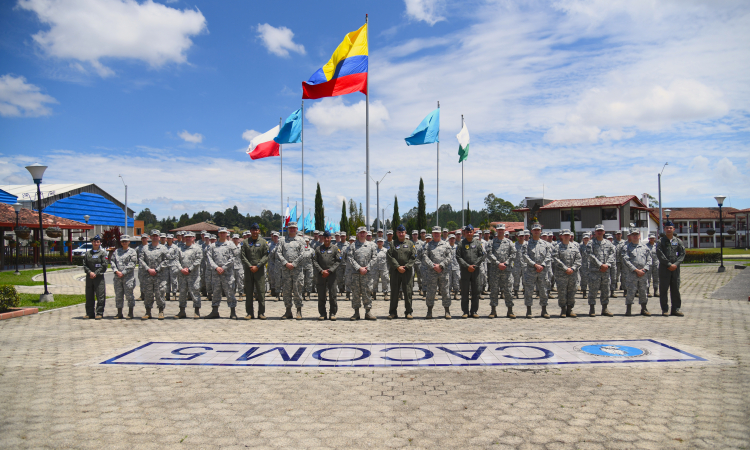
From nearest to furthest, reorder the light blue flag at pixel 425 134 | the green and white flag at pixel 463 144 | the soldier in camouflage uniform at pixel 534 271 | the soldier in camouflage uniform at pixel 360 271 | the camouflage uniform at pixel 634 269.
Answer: the soldier in camouflage uniform at pixel 360 271 < the camouflage uniform at pixel 634 269 < the soldier in camouflage uniform at pixel 534 271 < the light blue flag at pixel 425 134 < the green and white flag at pixel 463 144

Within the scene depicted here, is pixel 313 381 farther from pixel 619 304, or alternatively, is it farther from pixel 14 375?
pixel 619 304

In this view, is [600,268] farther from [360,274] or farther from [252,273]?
[252,273]

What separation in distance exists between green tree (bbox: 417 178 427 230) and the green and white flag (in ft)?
46.6

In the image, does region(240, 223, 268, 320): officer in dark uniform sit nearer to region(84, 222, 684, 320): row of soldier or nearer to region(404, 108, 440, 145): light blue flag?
region(84, 222, 684, 320): row of soldier

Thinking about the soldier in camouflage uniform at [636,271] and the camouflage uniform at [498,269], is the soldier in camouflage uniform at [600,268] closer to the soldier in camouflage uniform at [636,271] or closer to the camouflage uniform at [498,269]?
the soldier in camouflage uniform at [636,271]

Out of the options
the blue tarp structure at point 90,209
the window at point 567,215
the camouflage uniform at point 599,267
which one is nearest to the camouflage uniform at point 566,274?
the camouflage uniform at point 599,267

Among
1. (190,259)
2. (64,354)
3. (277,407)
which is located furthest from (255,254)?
(277,407)

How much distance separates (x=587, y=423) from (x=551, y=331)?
4.48 m

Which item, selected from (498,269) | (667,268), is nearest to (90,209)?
(498,269)

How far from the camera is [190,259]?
34.9ft

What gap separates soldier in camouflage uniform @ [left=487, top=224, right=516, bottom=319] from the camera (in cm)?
1011

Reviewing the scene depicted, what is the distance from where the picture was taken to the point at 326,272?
32.9 feet

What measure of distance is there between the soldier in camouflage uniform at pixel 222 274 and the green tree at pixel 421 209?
29.9m

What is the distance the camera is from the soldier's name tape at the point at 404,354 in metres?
6.18
